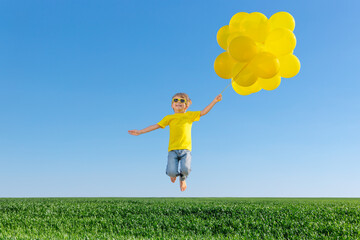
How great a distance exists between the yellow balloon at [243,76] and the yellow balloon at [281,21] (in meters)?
0.86

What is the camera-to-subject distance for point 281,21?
19.0ft

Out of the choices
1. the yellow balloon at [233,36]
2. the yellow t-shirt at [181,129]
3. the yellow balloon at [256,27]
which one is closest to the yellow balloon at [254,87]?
the yellow balloon at [256,27]

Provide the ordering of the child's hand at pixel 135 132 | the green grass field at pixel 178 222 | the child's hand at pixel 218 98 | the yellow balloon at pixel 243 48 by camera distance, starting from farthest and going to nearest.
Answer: the green grass field at pixel 178 222
the child's hand at pixel 135 132
the child's hand at pixel 218 98
the yellow balloon at pixel 243 48

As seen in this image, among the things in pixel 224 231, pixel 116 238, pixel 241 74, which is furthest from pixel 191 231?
pixel 241 74

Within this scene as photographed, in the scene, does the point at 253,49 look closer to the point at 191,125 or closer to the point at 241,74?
the point at 241,74

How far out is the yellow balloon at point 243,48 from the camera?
5.37 meters

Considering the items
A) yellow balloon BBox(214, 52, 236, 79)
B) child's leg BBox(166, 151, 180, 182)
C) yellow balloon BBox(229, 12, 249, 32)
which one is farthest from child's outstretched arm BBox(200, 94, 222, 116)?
yellow balloon BBox(229, 12, 249, 32)

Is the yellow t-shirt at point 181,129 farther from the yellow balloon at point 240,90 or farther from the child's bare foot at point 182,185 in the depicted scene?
the yellow balloon at point 240,90

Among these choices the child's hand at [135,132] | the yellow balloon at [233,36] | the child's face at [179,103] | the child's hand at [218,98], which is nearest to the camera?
the child's hand at [218,98]

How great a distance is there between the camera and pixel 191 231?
1025 cm

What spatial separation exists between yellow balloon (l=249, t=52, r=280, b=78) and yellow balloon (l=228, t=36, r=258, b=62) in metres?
0.11

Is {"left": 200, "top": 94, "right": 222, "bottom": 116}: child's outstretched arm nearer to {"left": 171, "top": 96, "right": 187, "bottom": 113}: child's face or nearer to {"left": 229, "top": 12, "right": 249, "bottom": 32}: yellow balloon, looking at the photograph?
{"left": 171, "top": 96, "right": 187, "bottom": 113}: child's face

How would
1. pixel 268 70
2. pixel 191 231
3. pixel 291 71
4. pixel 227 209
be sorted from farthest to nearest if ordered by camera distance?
pixel 227 209, pixel 191 231, pixel 291 71, pixel 268 70

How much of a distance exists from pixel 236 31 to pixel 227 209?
8244mm
